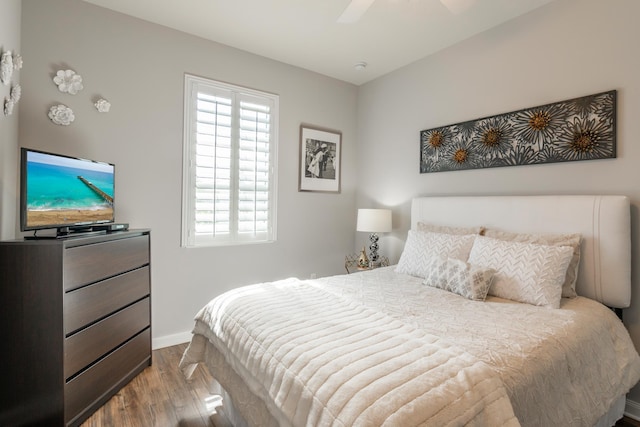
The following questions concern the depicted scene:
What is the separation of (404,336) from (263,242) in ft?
7.37

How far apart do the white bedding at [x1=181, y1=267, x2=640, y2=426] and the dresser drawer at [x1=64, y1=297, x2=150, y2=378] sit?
53 cm

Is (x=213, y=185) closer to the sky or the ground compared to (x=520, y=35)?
closer to the ground

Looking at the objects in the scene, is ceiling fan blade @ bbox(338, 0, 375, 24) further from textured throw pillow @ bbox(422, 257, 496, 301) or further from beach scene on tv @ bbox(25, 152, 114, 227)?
beach scene on tv @ bbox(25, 152, 114, 227)

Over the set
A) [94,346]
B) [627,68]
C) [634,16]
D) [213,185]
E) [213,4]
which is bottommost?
[94,346]

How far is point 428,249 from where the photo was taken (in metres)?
2.56

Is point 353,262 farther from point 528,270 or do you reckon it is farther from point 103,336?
point 103,336

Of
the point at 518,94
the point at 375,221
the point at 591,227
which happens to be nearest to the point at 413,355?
the point at 591,227

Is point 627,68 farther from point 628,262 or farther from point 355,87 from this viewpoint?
point 355,87

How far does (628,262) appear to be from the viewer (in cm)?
195

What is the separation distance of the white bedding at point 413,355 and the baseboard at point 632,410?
37 cm

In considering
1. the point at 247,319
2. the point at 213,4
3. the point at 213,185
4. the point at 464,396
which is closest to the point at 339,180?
the point at 213,185

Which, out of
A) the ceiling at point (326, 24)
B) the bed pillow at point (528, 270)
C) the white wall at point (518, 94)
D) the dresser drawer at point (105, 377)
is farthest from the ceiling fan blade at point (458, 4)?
the dresser drawer at point (105, 377)

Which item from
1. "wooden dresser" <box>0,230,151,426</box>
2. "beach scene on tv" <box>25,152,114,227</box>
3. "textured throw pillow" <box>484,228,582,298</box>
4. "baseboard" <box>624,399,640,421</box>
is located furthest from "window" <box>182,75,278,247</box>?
"baseboard" <box>624,399,640,421</box>

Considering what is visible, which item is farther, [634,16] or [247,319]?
[634,16]
